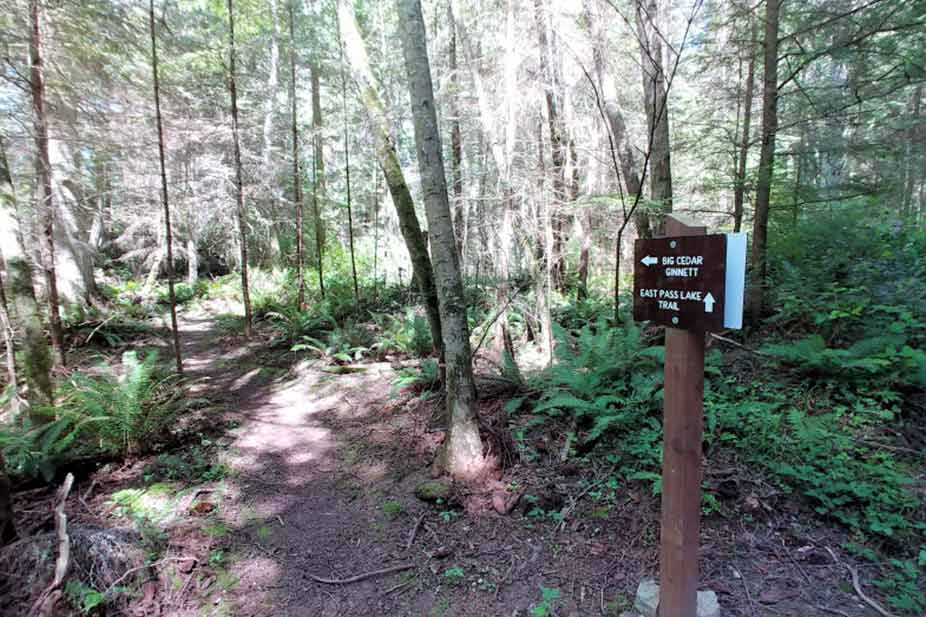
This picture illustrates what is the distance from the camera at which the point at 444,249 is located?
378 centimetres

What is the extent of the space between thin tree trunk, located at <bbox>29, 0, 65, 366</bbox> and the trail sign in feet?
24.5

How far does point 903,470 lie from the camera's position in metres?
3.16

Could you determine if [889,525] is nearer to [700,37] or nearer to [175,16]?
[700,37]

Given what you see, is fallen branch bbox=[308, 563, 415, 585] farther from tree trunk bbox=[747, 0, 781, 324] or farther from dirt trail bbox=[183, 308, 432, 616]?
tree trunk bbox=[747, 0, 781, 324]

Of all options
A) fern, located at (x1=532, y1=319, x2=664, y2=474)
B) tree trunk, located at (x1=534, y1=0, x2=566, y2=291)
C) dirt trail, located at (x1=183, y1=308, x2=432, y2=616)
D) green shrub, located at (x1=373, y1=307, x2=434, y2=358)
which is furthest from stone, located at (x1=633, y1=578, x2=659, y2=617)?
green shrub, located at (x1=373, y1=307, x2=434, y2=358)

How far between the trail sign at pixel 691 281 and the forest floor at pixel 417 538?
1.83m

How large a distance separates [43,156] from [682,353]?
27.2ft

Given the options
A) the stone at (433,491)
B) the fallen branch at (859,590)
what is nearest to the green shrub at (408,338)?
the stone at (433,491)

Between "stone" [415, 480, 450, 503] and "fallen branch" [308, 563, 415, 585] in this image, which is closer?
"fallen branch" [308, 563, 415, 585]

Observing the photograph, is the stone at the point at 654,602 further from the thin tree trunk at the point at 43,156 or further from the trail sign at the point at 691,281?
the thin tree trunk at the point at 43,156

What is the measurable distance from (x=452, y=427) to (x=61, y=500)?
9.37 feet

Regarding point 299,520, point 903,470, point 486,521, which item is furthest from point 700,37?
point 299,520

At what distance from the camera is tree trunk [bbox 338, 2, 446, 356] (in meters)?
5.25

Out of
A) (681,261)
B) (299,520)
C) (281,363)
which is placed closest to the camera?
(681,261)
